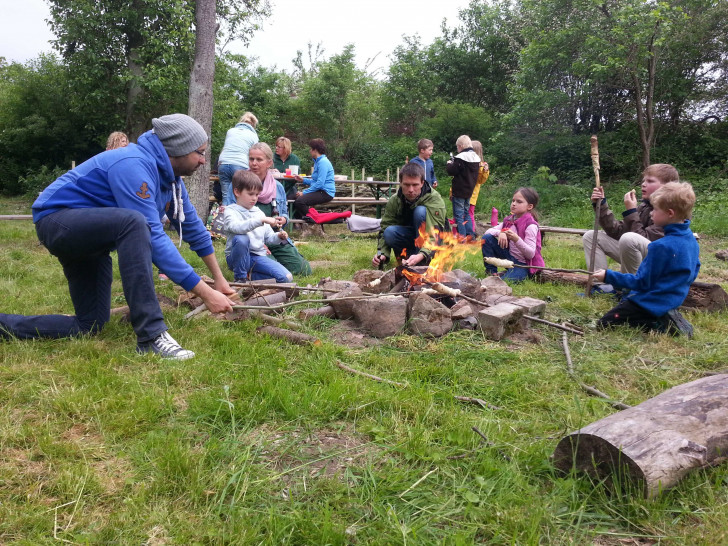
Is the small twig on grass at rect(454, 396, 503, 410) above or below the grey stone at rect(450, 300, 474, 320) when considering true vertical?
below

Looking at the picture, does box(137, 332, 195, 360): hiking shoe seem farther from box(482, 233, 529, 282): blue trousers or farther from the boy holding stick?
box(482, 233, 529, 282): blue trousers

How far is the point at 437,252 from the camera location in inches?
193

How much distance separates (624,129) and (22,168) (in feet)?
65.7

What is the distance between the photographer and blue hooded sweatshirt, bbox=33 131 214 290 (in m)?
3.20

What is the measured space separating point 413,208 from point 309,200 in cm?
426

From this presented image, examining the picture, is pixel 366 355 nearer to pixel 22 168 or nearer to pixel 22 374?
pixel 22 374

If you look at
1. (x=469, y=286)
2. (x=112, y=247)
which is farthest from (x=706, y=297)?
(x=112, y=247)

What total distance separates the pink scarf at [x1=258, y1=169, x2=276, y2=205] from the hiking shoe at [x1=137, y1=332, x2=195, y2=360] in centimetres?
363

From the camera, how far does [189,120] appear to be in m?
3.46

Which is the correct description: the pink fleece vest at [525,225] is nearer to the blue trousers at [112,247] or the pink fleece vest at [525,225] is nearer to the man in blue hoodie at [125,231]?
the man in blue hoodie at [125,231]

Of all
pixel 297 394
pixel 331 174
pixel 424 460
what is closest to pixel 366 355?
pixel 297 394

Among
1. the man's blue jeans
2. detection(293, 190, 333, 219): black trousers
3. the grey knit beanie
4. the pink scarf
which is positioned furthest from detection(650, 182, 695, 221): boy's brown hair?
detection(293, 190, 333, 219): black trousers

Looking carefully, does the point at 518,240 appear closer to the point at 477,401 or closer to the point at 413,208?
the point at 413,208

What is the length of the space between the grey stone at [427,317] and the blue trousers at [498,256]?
91.2 inches
